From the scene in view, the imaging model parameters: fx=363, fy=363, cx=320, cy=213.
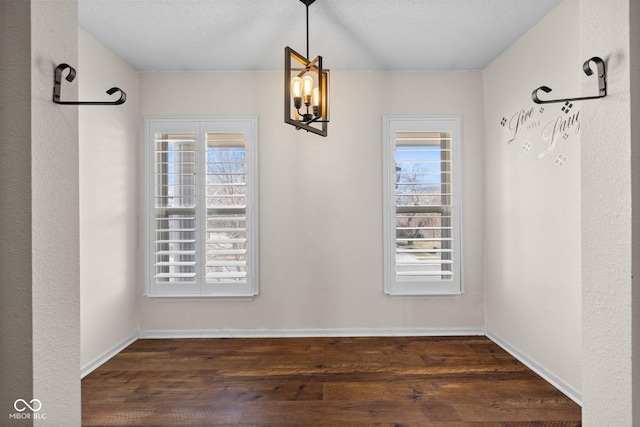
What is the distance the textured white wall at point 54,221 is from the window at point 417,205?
8.93 ft

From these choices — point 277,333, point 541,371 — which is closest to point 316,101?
point 277,333

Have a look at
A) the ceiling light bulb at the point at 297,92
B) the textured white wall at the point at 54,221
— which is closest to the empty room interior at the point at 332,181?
the ceiling light bulb at the point at 297,92

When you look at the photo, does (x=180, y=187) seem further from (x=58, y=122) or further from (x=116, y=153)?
(x=58, y=122)

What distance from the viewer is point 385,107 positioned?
349cm

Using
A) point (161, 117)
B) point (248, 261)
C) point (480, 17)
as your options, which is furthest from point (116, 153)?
point (480, 17)

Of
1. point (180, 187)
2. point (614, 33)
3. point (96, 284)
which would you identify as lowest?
point (96, 284)

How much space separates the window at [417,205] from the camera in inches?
136

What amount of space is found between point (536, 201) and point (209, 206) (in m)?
2.76

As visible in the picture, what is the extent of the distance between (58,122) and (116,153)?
2.31m

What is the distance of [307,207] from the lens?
11.4 ft

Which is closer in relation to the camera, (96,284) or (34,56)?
(34,56)
